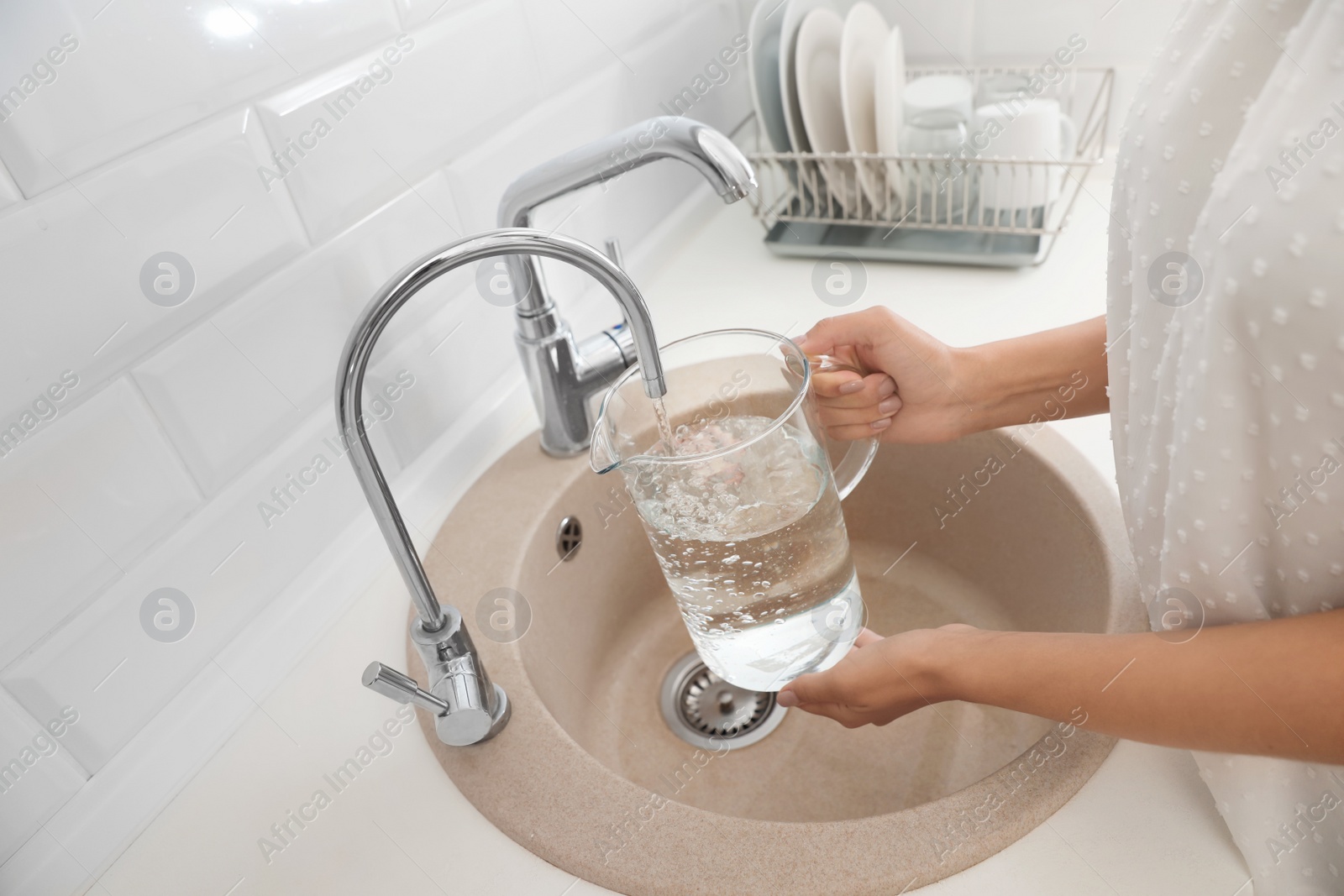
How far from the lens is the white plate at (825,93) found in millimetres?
947

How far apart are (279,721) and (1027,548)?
23.2 inches

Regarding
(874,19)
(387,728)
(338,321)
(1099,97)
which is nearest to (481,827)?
(387,728)

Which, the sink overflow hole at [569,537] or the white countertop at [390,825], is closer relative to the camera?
the white countertop at [390,825]

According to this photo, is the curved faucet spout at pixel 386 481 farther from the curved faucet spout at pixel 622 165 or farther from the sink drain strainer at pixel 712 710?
the sink drain strainer at pixel 712 710

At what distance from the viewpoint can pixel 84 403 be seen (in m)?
0.52

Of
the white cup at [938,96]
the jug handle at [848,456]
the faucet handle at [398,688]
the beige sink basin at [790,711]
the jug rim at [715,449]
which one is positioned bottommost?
the beige sink basin at [790,711]

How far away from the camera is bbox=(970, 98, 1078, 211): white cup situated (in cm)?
91

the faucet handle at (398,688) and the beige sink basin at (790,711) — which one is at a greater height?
the faucet handle at (398,688)

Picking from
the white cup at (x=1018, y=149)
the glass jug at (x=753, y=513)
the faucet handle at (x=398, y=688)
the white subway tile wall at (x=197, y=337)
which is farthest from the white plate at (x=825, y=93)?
the faucet handle at (x=398, y=688)

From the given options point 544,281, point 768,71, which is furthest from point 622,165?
point 768,71

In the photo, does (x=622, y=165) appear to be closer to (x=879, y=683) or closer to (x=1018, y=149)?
(x=879, y=683)

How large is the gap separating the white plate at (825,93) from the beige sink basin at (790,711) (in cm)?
36

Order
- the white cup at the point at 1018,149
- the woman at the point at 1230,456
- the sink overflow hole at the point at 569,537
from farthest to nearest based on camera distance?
the white cup at the point at 1018,149 < the sink overflow hole at the point at 569,537 < the woman at the point at 1230,456

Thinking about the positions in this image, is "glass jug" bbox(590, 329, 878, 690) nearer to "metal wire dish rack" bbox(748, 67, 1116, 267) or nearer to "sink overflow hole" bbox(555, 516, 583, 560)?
"sink overflow hole" bbox(555, 516, 583, 560)
